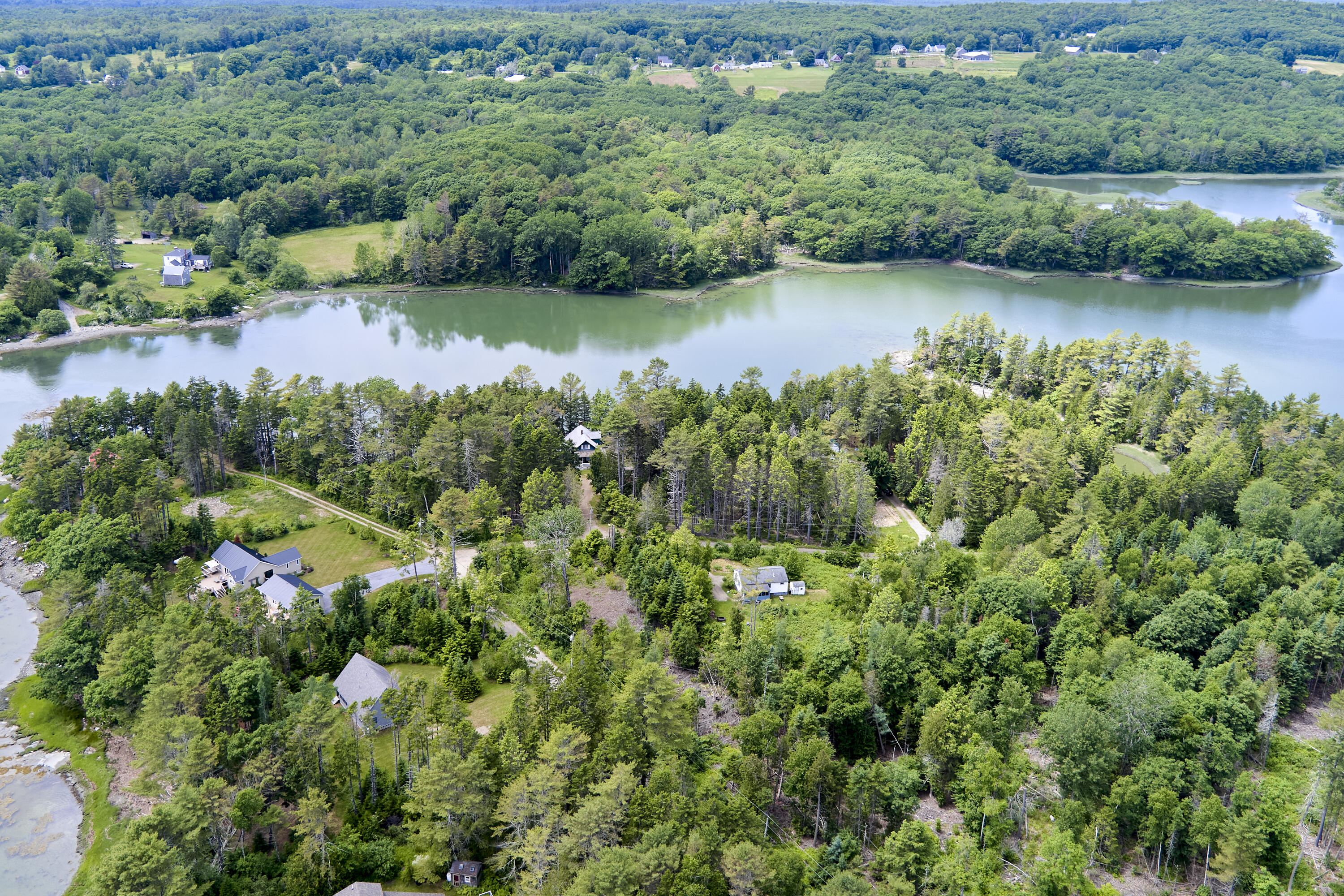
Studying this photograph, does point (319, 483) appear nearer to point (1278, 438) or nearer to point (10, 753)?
point (10, 753)

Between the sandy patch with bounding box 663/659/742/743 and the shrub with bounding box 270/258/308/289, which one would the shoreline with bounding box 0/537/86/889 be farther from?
the shrub with bounding box 270/258/308/289

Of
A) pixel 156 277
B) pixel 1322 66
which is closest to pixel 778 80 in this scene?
pixel 1322 66

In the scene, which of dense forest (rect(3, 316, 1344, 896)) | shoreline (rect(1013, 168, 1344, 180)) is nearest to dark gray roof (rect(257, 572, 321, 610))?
dense forest (rect(3, 316, 1344, 896))

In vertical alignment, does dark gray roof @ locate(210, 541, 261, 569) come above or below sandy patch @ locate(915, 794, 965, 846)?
above

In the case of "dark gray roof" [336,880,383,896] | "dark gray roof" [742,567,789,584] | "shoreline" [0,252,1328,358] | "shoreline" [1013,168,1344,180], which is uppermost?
"shoreline" [1013,168,1344,180]

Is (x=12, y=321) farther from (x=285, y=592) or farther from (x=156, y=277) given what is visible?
(x=285, y=592)

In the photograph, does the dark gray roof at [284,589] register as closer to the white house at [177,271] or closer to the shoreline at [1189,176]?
the white house at [177,271]

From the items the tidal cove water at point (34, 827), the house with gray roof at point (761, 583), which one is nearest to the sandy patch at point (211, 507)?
the tidal cove water at point (34, 827)

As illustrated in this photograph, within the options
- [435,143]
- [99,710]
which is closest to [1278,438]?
[99,710]
